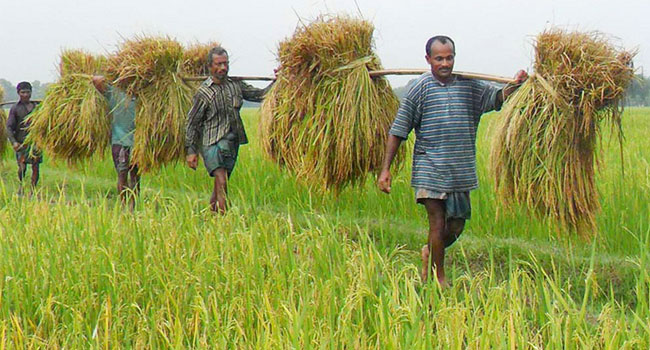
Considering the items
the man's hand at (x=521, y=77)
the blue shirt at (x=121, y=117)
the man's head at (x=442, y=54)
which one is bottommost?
the blue shirt at (x=121, y=117)

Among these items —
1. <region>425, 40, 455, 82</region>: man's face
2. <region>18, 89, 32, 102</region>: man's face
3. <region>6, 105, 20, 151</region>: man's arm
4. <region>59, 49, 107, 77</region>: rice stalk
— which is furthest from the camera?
<region>18, 89, 32, 102</region>: man's face

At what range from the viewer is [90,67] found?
667 centimetres

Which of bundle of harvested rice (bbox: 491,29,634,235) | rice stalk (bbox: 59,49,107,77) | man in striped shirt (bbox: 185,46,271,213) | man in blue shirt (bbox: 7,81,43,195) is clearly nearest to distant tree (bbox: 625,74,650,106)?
bundle of harvested rice (bbox: 491,29,634,235)

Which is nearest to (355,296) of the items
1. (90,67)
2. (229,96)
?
(229,96)

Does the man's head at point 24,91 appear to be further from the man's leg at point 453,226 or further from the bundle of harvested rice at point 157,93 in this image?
the man's leg at point 453,226

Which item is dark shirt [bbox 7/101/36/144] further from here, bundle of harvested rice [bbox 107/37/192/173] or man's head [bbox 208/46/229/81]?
man's head [bbox 208/46/229/81]

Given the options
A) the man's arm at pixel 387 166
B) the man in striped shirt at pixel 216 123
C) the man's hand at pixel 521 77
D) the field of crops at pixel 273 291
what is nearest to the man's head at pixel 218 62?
the man in striped shirt at pixel 216 123

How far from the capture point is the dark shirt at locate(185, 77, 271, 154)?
5.38m

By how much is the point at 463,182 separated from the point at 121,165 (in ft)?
10.6

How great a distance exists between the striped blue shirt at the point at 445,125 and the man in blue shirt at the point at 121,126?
2695mm

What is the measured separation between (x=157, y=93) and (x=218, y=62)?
690 millimetres

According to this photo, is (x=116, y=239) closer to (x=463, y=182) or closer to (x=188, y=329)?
(x=188, y=329)

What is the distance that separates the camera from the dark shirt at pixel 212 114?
538 centimetres

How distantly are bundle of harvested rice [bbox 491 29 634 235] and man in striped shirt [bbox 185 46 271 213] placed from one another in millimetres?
2060
